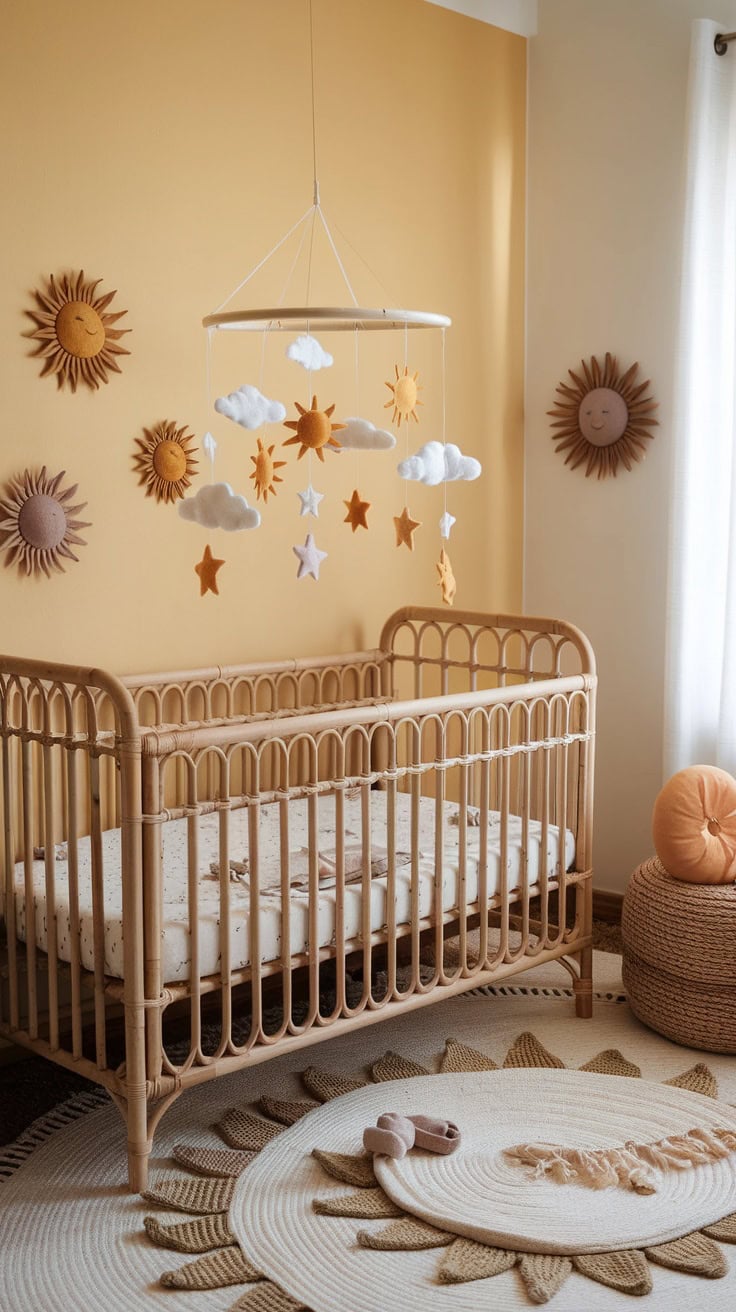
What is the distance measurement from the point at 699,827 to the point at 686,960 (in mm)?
279

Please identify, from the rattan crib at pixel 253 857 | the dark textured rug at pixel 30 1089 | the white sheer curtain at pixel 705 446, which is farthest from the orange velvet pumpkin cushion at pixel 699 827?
the dark textured rug at pixel 30 1089

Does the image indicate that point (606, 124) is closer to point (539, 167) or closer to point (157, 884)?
point (539, 167)

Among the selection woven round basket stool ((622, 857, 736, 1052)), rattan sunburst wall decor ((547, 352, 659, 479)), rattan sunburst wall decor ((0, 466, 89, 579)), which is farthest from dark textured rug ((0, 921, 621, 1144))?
rattan sunburst wall decor ((547, 352, 659, 479))

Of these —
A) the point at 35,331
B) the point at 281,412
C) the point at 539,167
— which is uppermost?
the point at 539,167

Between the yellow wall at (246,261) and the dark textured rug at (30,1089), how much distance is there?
2.71 feet

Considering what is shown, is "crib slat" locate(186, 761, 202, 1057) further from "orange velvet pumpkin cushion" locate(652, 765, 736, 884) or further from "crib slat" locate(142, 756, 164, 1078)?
"orange velvet pumpkin cushion" locate(652, 765, 736, 884)

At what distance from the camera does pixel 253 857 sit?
2.27 m

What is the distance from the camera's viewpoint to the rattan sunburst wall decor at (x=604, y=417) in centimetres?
353

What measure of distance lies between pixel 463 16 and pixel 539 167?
1.45 ft

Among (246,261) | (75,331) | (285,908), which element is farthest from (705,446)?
(285,908)

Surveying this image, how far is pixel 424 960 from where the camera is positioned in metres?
3.30

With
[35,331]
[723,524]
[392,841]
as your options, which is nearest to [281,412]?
[35,331]

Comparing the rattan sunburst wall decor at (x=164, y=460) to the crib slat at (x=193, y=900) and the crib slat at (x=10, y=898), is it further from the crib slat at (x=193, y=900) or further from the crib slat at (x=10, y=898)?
the crib slat at (x=193, y=900)

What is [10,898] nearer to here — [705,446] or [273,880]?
[273,880]
